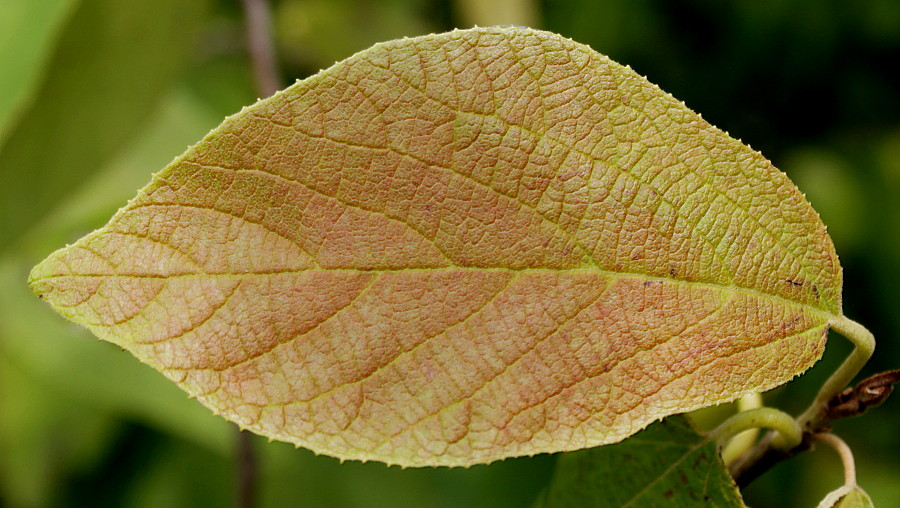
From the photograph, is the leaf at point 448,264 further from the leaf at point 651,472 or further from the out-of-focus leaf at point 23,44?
the out-of-focus leaf at point 23,44

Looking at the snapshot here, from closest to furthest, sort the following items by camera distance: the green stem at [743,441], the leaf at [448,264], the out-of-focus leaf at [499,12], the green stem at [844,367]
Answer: the leaf at [448,264]
the green stem at [844,367]
the green stem at [743,441]
the out-of-focus leaf at [499,12]

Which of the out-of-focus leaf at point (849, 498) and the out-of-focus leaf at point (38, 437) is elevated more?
the out-of-focus leaf at point (849, 498)

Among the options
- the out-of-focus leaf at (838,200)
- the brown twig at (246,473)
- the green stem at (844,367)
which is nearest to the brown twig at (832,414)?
the green stem at (844,367)

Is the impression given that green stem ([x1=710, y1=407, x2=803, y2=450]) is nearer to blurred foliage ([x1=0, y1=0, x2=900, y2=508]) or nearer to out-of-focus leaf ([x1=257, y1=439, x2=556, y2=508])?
blurred foliage ([x1=0, y1=0, x2=900, y2=508])

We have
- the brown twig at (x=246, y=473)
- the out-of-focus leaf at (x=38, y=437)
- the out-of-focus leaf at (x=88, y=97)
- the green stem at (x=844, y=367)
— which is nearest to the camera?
the green stem at (x=844, y=367)

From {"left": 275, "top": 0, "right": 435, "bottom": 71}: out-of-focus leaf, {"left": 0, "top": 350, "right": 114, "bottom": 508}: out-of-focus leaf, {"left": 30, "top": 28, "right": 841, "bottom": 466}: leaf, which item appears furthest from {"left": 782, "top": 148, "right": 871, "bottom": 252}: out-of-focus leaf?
{"left": 0, "top": 350, "right": 114, "bottom": 508}: out-of-focus leaf

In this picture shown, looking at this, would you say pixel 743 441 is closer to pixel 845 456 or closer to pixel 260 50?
pixel 845 456
